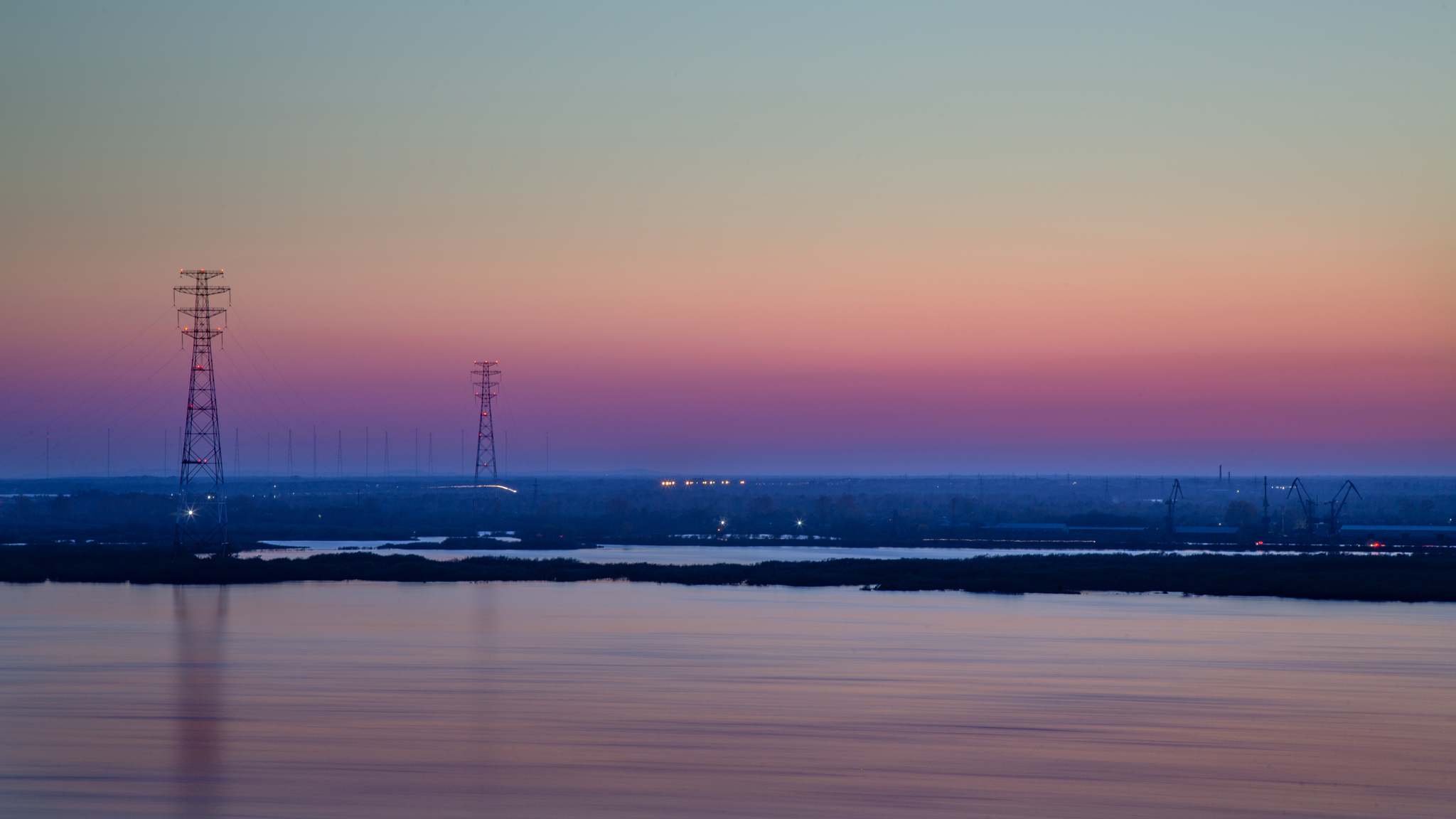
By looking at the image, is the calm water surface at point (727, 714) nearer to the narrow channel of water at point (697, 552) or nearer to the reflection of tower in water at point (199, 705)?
the reflection of tower in water at point (199, 705)

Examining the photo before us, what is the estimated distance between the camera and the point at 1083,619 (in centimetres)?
3634

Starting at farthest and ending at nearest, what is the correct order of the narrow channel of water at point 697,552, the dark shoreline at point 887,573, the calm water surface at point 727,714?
1. the narrow channel of water at point 697,552
2. the dark shoreline at point 887,573
3. the calm water surface at point 727,714

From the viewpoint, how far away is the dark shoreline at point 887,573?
45188 mm

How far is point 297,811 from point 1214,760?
12104mm

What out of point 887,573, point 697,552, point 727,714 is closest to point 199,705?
point 727,714

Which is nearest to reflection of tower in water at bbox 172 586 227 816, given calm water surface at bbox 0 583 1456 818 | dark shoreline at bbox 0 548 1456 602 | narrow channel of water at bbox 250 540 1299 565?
calm water surface at bbox 0 583 1456 818

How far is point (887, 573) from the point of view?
167 ft

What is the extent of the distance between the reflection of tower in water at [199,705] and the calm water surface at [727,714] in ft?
0.28

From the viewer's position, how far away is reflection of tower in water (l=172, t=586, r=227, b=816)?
1590 cm

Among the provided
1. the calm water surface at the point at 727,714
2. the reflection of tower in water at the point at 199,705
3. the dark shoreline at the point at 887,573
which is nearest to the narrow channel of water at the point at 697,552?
the dark shoreline at the point at 887,573

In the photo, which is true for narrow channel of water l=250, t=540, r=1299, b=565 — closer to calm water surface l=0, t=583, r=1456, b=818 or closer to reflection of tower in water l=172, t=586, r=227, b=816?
reflection of tower in water l=172, t=586, r=227, b=816

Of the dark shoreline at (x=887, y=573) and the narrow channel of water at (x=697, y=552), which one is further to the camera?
the narrow channel of water at (x=697, y=552)

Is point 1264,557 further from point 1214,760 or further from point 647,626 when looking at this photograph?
point 1214,760

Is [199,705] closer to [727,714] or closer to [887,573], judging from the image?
[727,714]
